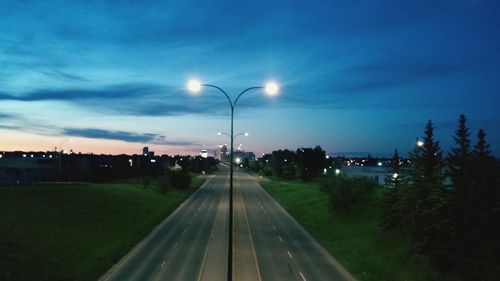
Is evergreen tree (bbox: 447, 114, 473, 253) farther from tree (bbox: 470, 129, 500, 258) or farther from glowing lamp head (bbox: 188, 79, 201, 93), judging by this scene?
glowing lamp head (bbox: 188, 79, 201, 93)

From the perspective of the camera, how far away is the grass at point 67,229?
31.6 meters

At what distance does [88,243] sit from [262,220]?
22.2 meters

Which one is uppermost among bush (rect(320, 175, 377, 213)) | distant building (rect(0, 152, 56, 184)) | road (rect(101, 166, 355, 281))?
distant building (rect(0, 152, 56, 184))

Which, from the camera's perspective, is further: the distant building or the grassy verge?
the distant building

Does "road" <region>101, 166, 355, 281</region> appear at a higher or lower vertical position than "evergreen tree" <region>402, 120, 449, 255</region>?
lower

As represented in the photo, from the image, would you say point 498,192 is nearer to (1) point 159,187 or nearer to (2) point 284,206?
(2) point 284,206

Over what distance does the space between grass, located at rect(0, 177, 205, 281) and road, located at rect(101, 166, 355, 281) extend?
1969mm

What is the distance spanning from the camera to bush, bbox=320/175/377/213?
57425mm

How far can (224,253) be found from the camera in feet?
121

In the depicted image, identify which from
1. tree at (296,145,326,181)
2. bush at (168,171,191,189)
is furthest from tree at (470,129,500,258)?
tree at (296,145,326,181)

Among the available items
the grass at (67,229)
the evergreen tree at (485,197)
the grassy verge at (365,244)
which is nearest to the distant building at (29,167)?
the grass at (67,229)

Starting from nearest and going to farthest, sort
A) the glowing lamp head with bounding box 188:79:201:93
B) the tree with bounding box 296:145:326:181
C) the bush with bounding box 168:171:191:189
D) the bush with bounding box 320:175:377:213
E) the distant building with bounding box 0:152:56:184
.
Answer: the glowing lamp head with bounding box 188:79:201:93 < the bush with bounding box 320:175:377:213 < the distant building with bounding box 0:152:56:184 < the bush with bounding box 168:171:191:189 < the tree with bounding box 296:145:326:181

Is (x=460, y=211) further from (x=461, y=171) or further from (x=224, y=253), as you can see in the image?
(x=224, y=253)

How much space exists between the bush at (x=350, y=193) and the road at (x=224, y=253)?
19.4 ft
